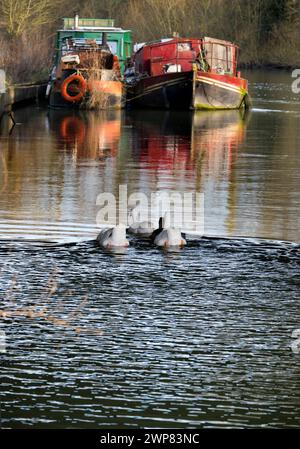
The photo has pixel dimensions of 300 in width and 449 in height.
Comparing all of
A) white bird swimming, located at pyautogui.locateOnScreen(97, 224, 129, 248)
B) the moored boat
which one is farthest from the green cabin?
white bird swimming, located at pyautogui.locateOnScreen(97, 224, 129, 248)

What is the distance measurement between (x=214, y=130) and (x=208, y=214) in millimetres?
18056

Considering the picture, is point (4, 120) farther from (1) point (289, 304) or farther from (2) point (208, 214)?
(1) point (289, 304)

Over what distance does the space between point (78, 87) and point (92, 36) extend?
16.0ft

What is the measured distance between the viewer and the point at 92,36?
45.0m

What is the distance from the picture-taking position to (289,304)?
11156mm

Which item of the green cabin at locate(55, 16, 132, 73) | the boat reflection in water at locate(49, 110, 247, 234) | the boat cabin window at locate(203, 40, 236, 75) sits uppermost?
the green cabin at locate(55, 16, 132, 73)

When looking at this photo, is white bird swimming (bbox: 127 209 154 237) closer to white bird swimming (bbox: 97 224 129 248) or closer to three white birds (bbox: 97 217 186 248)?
three white birds (bbox: 97 217 186 248)

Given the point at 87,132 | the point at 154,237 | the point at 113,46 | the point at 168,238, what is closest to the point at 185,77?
the point at 113,46

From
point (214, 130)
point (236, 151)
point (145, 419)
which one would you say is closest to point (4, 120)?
point (214, 130)

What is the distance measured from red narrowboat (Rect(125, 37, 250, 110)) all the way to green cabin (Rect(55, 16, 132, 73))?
81 centimetres

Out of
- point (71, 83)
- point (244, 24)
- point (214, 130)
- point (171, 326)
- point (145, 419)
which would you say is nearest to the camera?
point (145, 419)

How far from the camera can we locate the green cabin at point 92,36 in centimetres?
4450

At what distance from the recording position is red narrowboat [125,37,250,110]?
41562mm

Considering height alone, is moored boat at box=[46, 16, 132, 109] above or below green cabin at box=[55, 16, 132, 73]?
below
